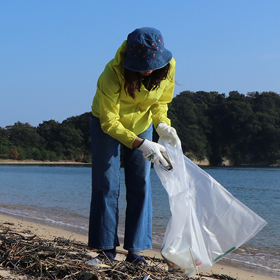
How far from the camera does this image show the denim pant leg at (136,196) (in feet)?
6.68

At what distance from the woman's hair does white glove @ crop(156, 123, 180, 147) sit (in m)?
0.24

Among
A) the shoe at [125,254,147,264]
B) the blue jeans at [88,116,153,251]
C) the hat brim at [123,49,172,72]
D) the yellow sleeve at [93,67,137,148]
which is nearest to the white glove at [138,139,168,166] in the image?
the yellow sleeve at [93,67,137,148]

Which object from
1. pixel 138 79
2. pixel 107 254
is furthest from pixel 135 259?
pixel 138 79

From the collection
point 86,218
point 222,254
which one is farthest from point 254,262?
point 86,218

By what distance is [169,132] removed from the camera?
6.61 feet

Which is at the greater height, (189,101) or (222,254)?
(189,101)

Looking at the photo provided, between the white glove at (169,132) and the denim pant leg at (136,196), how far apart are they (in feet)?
0.36

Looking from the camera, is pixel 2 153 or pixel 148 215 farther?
pixel 2 153

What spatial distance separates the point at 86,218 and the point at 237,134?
47843 millimetres

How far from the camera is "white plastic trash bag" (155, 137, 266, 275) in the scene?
6.03 feet

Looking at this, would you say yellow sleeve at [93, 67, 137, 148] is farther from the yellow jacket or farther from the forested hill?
the forested hill

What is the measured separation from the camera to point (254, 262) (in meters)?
3.11

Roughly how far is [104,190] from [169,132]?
0.49 meters

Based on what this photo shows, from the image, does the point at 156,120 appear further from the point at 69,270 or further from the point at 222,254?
the point at 69,270
